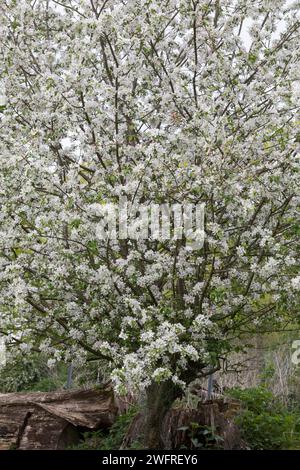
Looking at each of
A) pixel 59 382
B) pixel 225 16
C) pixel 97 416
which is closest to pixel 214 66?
pixel 225 16

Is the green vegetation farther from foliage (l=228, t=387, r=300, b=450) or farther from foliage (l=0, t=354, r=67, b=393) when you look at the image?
foliage (l=0, t=354, r=67, b=393)

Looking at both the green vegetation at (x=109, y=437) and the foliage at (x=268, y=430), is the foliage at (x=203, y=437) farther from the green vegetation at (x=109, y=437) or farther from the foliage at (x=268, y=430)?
the green vegetation at (x=109, y=437)

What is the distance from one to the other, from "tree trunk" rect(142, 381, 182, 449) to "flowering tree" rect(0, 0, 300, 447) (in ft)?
0.07

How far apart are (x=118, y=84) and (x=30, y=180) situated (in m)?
1.34

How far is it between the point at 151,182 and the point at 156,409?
2401 millimetres

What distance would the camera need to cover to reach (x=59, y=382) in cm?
1169

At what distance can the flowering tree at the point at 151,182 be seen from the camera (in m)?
5.95

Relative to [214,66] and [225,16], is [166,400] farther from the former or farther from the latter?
[225,16]

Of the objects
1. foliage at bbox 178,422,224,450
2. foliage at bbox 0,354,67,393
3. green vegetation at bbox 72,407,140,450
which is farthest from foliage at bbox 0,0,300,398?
foliage at bbox 0,354,67,393

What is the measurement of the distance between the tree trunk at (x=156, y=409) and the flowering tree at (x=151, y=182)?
22 millimetres

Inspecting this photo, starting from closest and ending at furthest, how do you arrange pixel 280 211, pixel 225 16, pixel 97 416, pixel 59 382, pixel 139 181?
1. pixel 139 181
2. pixel 280 211
3. pixel 225 16
4. pixel 97 416
5. pixel 59 382

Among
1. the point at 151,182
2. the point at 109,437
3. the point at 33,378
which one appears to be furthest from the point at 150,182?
the point at 33,378

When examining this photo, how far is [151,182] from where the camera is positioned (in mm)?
6027

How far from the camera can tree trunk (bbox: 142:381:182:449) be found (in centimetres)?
690
